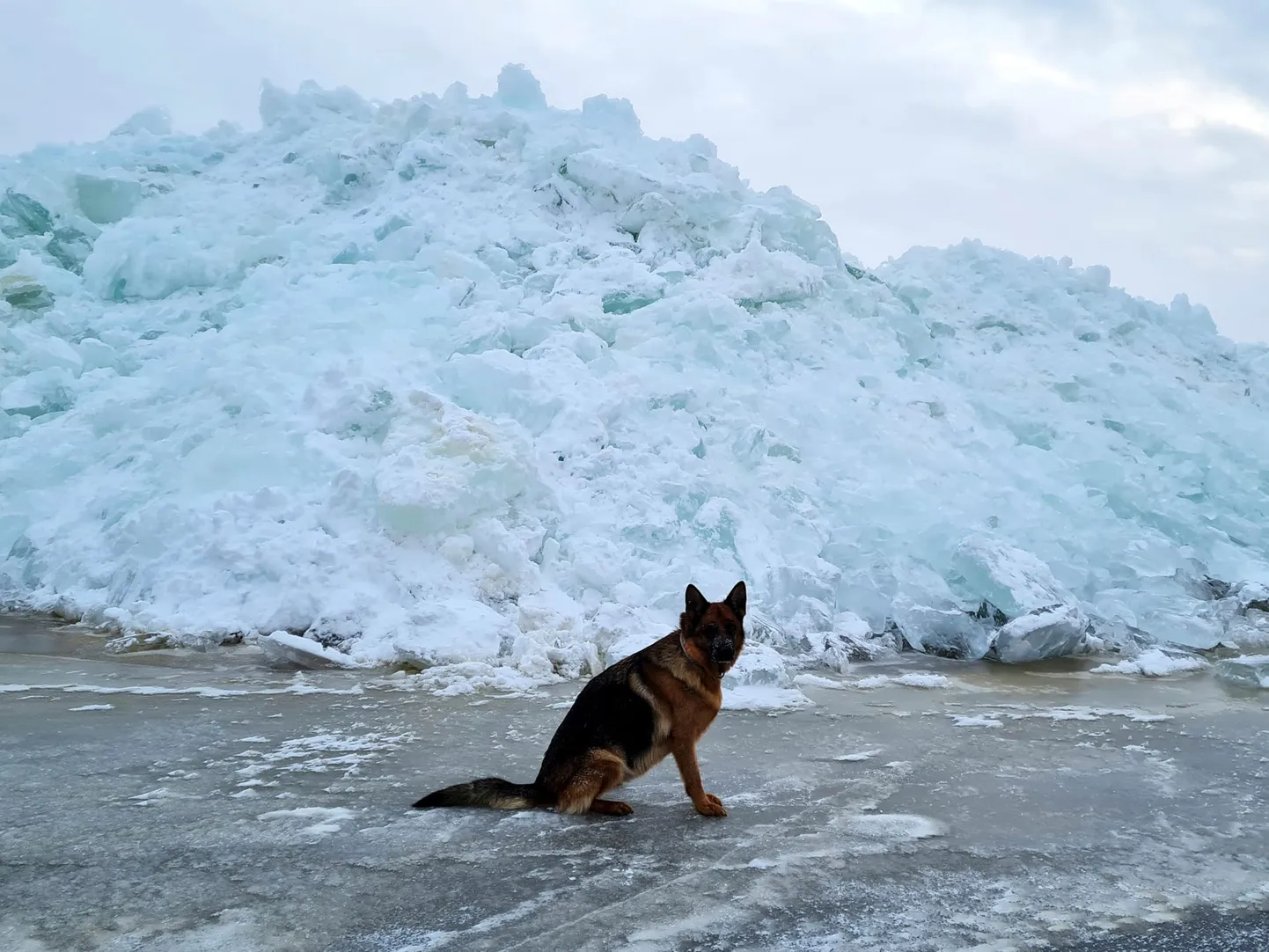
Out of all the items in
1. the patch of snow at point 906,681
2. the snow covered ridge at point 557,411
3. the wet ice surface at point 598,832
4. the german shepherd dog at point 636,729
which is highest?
the snow covered ridge at point 557,411

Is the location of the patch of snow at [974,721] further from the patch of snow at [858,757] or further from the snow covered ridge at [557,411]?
the snow covered ridge at [557,411]

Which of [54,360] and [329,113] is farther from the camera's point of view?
[329,113]

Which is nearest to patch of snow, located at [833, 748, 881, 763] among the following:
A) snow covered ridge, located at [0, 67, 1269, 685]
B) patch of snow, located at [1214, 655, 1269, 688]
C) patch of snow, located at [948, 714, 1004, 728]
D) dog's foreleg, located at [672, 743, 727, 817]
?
patch of snow, located at [948, 714, 1004, 728]

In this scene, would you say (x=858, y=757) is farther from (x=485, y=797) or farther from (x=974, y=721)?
(x=485, y=797)

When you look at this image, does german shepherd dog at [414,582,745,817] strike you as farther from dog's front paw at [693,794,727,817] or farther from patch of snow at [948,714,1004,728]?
patch of snow at [948,714,1004,728]

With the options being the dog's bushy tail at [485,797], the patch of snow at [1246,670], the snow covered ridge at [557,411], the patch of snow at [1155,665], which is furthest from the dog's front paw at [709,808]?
the patch of snow at [1246,670]

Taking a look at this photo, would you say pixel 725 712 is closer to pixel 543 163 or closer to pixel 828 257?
pixel 828 257

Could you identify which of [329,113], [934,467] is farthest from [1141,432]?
[329,113]

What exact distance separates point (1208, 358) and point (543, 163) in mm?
9873

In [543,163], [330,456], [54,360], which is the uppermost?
[543,163]

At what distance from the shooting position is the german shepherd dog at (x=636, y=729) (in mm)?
3344

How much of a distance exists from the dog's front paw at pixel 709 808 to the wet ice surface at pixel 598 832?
4 cm

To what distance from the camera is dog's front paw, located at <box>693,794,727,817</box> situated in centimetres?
337

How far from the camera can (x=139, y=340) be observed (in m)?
10.7
